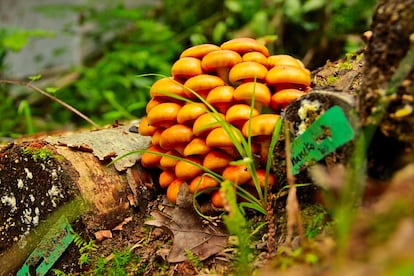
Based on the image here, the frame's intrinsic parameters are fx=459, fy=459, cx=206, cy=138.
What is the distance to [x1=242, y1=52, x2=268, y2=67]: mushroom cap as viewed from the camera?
204 cm

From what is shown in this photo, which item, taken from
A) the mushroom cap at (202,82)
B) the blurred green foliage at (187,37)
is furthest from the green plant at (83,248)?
the blurred green foliage at (187,37)

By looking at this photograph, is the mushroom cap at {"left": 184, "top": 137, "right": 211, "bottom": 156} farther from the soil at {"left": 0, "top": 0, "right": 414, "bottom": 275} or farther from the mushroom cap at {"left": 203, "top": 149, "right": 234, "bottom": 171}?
the soil at {"left": 0, "top": 0, "right": 414, "bottom": 275}

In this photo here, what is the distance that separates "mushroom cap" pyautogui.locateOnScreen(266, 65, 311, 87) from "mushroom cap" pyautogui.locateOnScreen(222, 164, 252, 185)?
39 centimetres

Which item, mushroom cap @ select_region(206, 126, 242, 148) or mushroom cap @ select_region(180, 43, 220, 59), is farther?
mushroom cap @ select_region(180, 43, 220, 59)

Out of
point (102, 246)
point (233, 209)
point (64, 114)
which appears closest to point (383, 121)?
point (233, 209)

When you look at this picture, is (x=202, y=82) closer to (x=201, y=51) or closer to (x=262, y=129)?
(x=201, y=51)

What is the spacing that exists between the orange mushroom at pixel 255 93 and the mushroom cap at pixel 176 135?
0.27 metres

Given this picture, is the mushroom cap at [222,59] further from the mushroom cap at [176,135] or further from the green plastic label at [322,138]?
the green plastic label at [322,138]

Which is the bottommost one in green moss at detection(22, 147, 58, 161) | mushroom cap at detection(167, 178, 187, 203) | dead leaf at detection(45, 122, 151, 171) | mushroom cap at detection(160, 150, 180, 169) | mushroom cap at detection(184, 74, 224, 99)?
mushroom cap at detection(167, 178, 187, 203)

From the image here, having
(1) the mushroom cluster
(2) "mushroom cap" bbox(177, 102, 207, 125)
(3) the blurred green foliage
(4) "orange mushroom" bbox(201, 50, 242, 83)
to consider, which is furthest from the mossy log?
(3) the blurred green foliage

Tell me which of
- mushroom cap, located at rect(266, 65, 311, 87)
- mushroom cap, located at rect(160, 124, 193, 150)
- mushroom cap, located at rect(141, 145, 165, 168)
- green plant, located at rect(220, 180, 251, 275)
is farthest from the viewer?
mushroom cap, located at rect(141, 145, 165, 168)

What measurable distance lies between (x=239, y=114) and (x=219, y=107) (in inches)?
6.7

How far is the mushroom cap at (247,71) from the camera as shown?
1.95 metres

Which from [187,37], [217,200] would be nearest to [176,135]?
[217,200]
